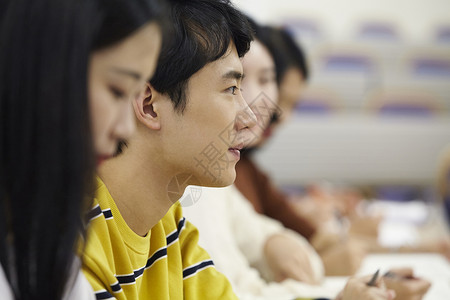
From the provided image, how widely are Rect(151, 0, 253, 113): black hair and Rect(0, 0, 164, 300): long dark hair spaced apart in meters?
0.20

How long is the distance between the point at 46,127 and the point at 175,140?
0.27 metres

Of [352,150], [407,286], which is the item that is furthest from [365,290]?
[352,150]

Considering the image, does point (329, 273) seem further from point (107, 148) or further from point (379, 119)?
point (379, 119)

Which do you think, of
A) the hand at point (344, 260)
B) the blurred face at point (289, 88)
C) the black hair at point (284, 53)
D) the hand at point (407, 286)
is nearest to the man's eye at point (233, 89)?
the hand at point (407, 286)

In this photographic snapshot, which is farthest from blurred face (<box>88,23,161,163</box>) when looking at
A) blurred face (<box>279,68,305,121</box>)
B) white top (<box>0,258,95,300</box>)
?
blurred face (<box>279,68,305,121</box>)

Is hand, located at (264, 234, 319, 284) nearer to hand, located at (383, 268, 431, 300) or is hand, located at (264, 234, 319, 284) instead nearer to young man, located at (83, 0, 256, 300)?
hand, located at (383, 268, 431, 300)

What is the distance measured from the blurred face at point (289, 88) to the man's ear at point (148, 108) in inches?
40.1

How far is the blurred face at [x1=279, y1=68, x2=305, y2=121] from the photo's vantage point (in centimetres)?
166

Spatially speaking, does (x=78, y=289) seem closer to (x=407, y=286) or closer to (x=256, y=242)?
(x=407, y=286)

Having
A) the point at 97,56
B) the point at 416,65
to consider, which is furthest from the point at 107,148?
the point at 416,65

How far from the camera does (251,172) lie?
170 centimetres

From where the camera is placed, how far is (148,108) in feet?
2.19

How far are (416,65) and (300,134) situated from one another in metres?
1.06

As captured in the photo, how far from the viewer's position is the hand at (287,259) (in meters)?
1.09
